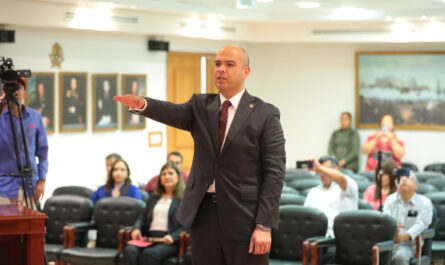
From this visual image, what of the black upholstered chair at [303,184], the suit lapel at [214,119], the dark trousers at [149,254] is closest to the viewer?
the suit lapel at [214,119]

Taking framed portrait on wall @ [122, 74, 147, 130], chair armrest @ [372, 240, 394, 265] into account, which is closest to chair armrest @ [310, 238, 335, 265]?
chair armrest @ [372, 240, 394, 265]

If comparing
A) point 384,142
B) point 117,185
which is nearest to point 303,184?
point 117,185

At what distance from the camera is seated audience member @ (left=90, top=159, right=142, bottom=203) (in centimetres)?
910

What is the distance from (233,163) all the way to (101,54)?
875 cm

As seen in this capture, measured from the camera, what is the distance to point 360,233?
7336 millimetres

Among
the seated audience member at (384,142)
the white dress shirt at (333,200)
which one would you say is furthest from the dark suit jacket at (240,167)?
the seated audience member at (384,142)

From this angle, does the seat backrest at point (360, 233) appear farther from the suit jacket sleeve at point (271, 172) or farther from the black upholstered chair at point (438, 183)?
the suit jacket sleeve at point (271, 172)

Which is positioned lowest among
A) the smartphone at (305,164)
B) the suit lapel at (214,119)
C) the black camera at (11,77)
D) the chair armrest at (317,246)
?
the chair armrest at (317,246)

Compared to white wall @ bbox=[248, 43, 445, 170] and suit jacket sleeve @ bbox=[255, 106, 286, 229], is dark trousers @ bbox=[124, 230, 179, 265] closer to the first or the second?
suit jacket sleeve @ bbox=[255, 106, 286, 229]

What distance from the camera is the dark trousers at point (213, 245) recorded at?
3.77m

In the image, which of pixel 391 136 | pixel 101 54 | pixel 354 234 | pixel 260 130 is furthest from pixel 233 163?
pixel 391 136

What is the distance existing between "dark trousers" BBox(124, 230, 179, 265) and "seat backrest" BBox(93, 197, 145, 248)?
1.62 ft

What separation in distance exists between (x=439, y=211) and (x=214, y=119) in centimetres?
534

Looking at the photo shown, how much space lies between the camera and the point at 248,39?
1491cm
